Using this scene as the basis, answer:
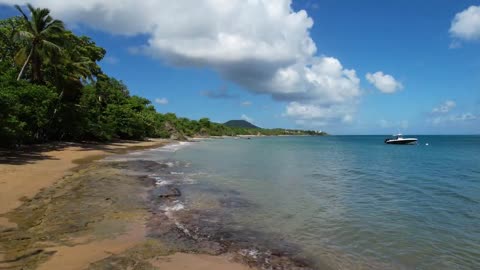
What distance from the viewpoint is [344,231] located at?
1115cm

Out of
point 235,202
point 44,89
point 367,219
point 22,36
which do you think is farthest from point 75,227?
point 22,36

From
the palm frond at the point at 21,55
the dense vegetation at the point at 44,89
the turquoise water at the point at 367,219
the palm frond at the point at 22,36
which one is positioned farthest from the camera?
the palm frond at the point at 21,55

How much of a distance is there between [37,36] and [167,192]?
26.0m

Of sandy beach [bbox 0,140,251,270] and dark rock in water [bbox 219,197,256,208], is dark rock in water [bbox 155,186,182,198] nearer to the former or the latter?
sandy beach [bbox 0,140,251,270]

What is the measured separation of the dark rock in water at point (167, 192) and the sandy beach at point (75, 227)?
0.79m

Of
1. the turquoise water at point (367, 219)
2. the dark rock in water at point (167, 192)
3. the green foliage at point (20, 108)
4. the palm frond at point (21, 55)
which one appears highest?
the palm frond at point (21, 55)

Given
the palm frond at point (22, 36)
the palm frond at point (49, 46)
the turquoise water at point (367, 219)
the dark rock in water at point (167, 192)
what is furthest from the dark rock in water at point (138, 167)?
the palm frond at point (22, 36)

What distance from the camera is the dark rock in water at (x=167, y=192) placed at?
606 inches

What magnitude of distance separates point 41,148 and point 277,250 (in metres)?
30.2

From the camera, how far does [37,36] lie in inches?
1305

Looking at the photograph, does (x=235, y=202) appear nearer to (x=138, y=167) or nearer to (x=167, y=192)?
(x=167, y=192)

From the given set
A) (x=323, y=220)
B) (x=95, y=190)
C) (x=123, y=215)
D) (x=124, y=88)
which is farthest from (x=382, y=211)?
(x=124, y=88)

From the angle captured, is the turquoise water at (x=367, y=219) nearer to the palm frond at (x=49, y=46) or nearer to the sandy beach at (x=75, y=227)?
the sandy beach at (x=75, y=227)

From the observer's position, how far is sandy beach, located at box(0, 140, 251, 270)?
24.3 ft
